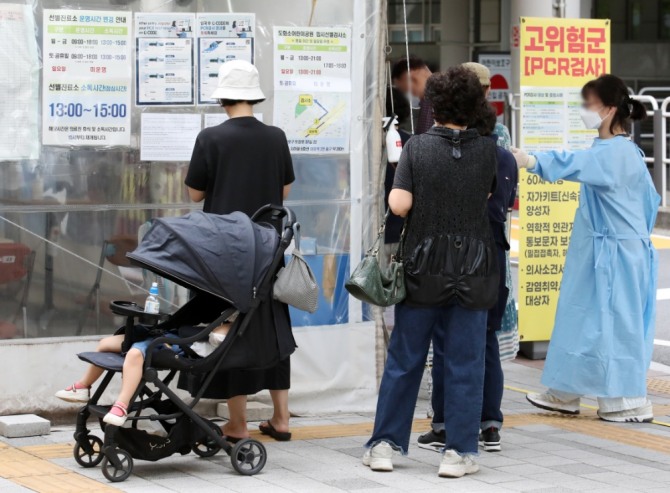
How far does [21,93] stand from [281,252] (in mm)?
1786

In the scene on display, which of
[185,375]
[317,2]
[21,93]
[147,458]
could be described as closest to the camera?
[147,458]

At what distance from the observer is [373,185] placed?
7520mm

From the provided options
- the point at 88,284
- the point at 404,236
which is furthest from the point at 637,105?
the point at 88,284

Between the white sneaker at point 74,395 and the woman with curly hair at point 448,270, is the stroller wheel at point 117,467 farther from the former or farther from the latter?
the woman with curly hair at point 448,270

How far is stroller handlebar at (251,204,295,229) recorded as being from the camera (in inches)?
239

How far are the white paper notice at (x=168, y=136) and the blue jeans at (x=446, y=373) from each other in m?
1.74

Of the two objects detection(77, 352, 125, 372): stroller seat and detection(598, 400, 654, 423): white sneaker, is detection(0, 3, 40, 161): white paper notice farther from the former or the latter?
detection(598, 400, 654, 423): white sneaker

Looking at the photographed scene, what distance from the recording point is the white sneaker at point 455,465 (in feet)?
19.4

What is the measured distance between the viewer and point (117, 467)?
5.60m

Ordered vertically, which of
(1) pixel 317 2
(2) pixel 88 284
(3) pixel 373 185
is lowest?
(2) pixel 88 284

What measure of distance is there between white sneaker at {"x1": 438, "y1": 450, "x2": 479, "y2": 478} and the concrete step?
2006mm

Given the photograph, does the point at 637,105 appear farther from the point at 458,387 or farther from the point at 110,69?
the point at 110,69

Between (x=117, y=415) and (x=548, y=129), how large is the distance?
450cm

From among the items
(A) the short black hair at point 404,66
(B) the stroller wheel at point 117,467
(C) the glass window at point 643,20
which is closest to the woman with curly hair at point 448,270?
(B) the stroller wheel at point 117,467
